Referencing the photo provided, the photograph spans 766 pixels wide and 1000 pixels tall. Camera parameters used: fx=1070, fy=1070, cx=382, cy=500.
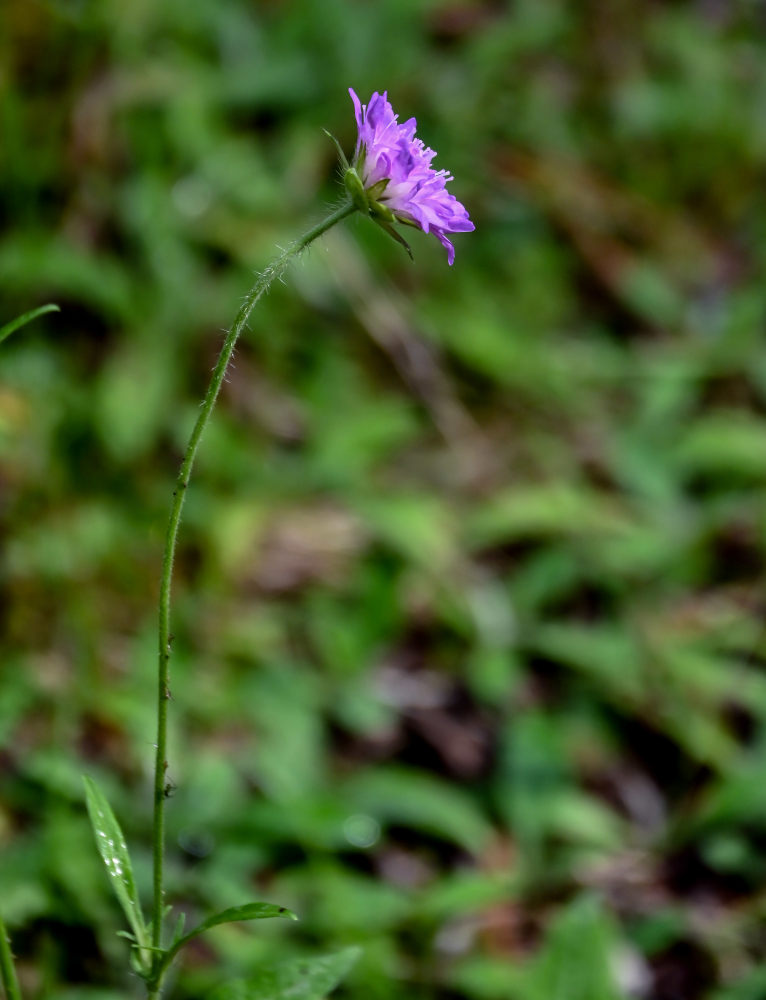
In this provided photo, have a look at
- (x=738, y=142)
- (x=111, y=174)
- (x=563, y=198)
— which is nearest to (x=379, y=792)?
(x=111, y=174)

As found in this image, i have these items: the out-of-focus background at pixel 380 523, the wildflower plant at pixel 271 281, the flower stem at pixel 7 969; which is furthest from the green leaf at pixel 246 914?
the out-of-focus background at pixel 380 523

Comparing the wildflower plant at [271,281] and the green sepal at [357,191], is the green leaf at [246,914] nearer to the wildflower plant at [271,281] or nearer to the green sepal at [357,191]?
the wildflower plant at [271,281]

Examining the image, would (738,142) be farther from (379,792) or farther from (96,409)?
(379,792)

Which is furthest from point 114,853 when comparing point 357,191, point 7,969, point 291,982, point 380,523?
point 380,523

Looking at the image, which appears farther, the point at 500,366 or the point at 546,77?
the point at 546,77

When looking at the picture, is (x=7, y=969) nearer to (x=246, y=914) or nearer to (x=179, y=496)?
(x=246, y=914)

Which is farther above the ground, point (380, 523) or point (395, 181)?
point (380, 523)

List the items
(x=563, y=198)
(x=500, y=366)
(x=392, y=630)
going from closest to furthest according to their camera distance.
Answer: (x=392, y=630)
(x=500, y=366)
(x=563, y=198)
